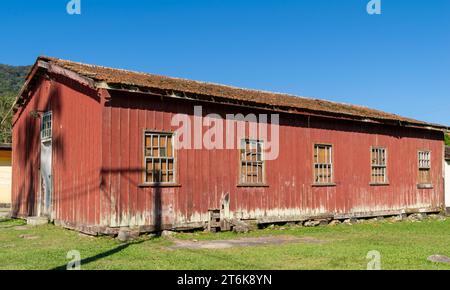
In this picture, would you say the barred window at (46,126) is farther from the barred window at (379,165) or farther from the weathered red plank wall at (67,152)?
the barred window at (379,165)

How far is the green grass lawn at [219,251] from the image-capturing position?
888 centimetres

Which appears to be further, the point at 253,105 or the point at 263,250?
the point at 253,105

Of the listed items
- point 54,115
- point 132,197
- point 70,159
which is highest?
point 54,115

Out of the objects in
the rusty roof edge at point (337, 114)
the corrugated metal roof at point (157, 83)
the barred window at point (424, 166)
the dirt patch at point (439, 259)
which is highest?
the corrugated metal roof at point (157, 83)

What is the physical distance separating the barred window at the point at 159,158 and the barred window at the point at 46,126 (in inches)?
155

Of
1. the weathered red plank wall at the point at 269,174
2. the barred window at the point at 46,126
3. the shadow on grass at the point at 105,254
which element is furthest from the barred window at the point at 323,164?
the barred window at the point at 46,126

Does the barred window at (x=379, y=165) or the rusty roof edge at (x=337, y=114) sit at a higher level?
the rusty roof edge at (x=337, y=114)

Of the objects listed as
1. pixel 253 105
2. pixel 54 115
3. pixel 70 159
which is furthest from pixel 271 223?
pixel 54 115

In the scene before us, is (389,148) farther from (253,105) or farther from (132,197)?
(132,197)

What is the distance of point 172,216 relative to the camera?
13.7m

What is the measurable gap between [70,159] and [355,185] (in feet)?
33.4

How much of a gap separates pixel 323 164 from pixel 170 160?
20.7ft

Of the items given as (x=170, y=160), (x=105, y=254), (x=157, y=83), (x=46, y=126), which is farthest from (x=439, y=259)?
(x=46, y=126)

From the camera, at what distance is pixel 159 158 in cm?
1353
